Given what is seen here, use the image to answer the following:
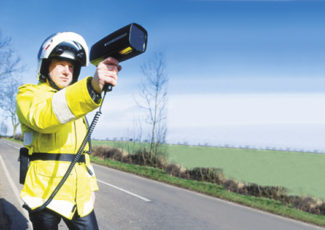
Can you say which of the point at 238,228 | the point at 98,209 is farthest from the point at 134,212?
the point at 238,228

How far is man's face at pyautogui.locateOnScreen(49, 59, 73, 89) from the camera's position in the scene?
1.69 meters

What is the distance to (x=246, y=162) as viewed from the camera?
21156mm

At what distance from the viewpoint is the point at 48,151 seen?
4.96 feet

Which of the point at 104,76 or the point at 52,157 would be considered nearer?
the point at 104,76

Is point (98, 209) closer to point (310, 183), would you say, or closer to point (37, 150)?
point (37, 150)

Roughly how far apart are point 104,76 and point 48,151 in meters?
0.69

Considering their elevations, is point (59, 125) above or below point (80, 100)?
below

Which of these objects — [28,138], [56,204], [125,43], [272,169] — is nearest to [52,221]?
[56,204]

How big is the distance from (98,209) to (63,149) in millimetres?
4905

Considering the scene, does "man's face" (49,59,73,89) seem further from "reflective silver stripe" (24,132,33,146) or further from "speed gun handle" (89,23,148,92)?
"speed gun handle" (89,23,148,92)

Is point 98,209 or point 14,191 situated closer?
point 98,209

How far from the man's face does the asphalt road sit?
3.84 metres

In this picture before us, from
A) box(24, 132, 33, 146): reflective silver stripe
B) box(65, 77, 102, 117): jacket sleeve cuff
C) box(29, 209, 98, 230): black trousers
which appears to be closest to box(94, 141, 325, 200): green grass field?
box(29, 209, 98, 230): black trousers

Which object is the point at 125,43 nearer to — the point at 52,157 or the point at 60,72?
the point at 60,72
